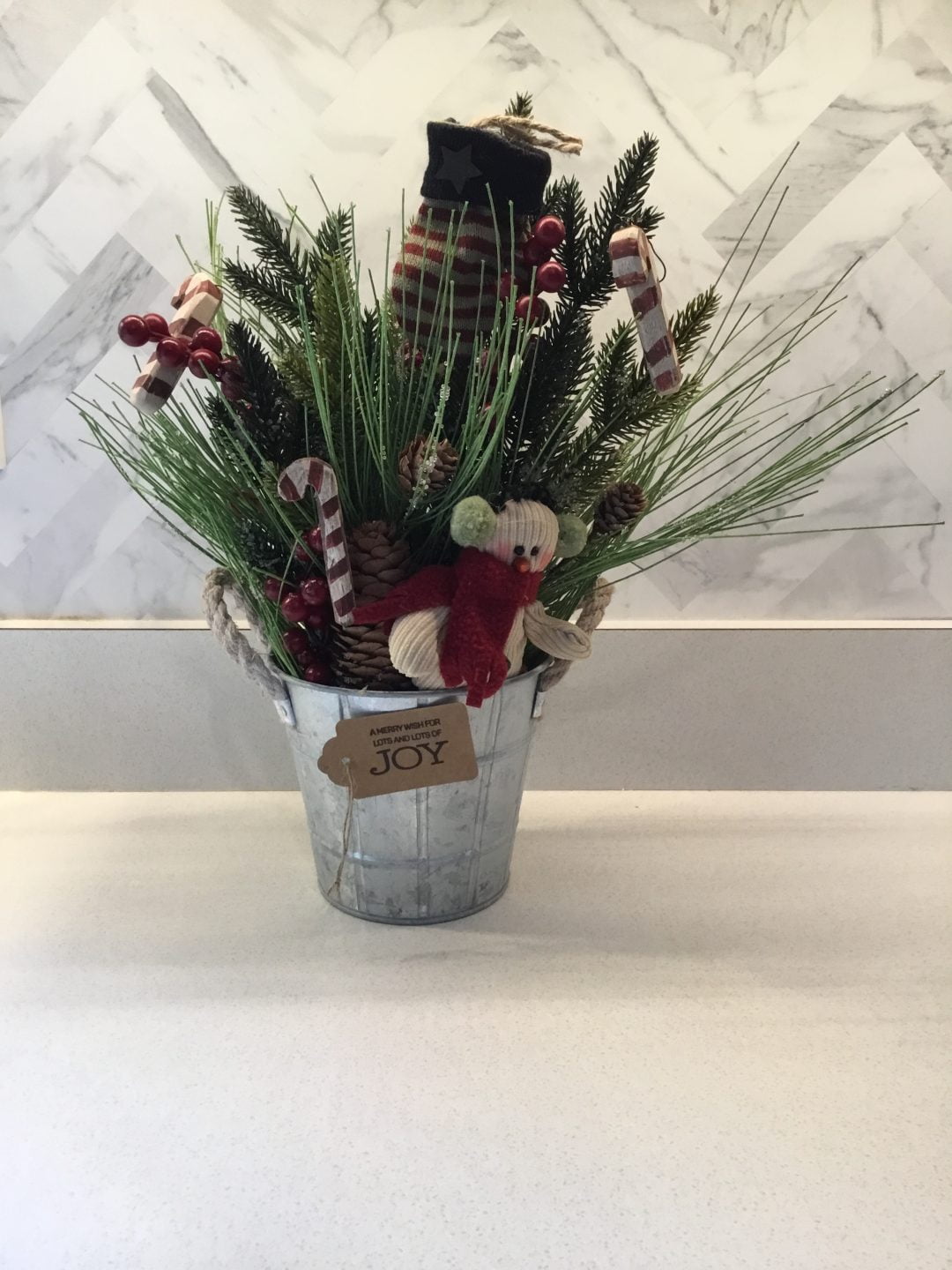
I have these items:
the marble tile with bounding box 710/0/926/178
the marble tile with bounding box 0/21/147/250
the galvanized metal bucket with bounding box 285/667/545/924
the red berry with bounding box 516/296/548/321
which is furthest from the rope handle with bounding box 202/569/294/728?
the marble tile with bounding box 710/0/926/178

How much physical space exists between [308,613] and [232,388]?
0.13 metres

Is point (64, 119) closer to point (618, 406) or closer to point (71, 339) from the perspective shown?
point (71, 339)

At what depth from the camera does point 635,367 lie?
0.60 m

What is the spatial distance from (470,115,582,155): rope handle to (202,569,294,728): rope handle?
0.30m

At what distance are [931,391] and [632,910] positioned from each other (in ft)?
1.56

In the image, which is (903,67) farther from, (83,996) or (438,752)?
(83,996)

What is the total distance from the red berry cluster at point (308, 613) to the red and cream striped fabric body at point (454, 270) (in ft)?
0.43

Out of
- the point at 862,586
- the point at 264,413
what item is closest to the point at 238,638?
the point at 264,413

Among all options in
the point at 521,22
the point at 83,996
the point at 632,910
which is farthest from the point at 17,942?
the point at 521,22

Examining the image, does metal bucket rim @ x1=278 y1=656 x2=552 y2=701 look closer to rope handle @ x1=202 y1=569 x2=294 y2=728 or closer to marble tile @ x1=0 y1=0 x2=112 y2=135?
rope handle @ x1=202 y1=569 x2=294 y2=728

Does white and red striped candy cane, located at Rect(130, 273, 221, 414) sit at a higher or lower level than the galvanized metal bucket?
higher

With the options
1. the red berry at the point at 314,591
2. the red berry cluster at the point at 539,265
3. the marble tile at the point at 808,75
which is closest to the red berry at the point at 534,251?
the red berry cluster at the point at 539,265

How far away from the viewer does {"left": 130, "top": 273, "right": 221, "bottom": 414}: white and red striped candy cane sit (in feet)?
1.65

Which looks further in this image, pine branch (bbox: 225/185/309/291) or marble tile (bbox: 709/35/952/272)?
marble tile (bbox: 709/35/952/272)
